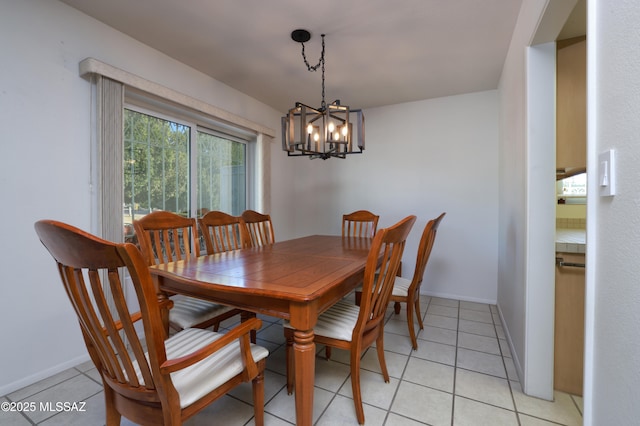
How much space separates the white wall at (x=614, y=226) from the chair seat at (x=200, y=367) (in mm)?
1116

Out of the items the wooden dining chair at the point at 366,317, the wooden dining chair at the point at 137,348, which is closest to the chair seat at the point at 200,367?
the wooden dining chair at the point at 137,348

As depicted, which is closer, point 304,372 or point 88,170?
point 304,372

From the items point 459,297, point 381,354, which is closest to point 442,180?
point 459,297

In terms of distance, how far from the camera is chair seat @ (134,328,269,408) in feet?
3.14

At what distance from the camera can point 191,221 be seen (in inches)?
76.4

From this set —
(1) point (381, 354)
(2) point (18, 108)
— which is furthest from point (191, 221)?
(1) point (381, 354)

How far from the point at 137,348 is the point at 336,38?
2323mm

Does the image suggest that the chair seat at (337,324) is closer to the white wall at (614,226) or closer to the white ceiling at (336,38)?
the white wall at (614,226)

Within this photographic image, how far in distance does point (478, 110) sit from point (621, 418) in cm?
322

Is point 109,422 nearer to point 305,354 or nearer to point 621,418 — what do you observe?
point 305,354

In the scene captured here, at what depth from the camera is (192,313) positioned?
1.65 meters

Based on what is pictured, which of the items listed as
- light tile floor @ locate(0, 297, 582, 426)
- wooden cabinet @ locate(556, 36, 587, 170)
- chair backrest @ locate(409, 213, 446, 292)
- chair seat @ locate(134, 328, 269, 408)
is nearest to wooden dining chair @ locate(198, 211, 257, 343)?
light tile floor @ locate(0, 297, 582, 426)

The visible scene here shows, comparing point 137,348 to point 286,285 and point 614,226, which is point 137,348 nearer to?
point 286,285

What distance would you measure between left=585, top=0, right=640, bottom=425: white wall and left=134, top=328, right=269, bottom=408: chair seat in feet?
3.66
